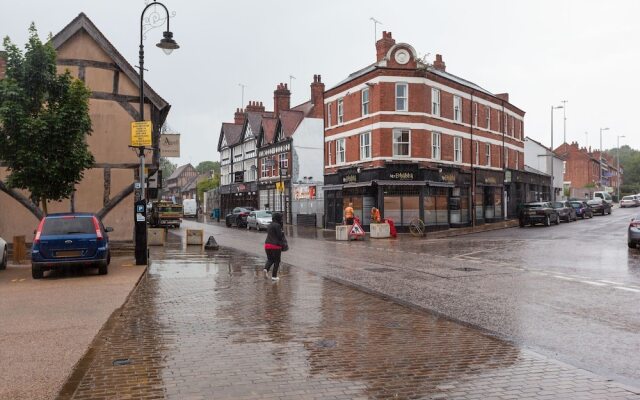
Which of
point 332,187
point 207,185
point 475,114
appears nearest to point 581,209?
point 475,114

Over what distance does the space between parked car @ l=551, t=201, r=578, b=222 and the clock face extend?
1483 centimetres

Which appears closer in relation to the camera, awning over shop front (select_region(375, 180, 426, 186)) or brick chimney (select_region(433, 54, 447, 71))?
awning over shop front (select_region(375, 180, 426, 186))

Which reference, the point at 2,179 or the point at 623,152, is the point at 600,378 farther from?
the point at 623,152

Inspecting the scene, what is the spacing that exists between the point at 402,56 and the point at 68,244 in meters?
24.5

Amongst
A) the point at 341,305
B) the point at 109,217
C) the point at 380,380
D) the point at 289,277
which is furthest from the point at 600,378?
the point at 109,217

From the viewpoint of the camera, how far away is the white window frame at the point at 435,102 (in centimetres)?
3409

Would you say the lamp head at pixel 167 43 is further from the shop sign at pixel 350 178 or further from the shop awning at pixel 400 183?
the shop sign at pixel 350 178

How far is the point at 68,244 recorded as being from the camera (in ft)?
43.0

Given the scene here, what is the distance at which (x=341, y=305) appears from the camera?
31.7ft

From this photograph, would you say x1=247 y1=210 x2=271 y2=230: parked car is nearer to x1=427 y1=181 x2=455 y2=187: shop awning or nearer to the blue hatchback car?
x1=427 y1=181 x2=455 y2=187: shop awning

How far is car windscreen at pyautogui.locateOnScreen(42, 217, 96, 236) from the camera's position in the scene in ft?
43.4

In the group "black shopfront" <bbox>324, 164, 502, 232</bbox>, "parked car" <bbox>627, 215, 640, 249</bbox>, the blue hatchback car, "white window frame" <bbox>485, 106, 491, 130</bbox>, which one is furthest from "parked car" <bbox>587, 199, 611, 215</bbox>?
the blue hatchback car

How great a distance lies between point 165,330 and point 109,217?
1457cm

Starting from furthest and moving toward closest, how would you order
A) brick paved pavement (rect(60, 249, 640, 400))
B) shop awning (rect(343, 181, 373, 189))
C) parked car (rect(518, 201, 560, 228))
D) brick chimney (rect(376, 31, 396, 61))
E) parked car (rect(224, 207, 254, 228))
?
parked car (rect(224, 207, 254, 228)), brick chimney (rect(376, 31, 396, 61)), parked car (rect(518, 201, 560, 228)), shop awning (rect(343, 181, 373, 189)), brick paved pavement (rect(60, 249, 640, 400))
